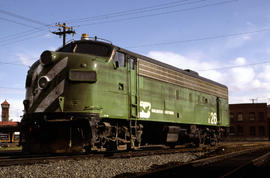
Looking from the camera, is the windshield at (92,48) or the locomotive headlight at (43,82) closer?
the locomotive headlight at (43,82)

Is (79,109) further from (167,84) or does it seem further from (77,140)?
(167,84)

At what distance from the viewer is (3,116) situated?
86.2m

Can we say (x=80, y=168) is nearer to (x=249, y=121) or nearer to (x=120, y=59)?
(x=120, y=59)

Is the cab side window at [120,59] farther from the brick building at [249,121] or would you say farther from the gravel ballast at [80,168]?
the brick building at [249,121]

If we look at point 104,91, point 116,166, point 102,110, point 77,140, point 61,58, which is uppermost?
point 61,58

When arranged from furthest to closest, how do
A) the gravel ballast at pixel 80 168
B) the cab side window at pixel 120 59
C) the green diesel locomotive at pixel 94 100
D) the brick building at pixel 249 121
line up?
the brick building at pixel 249 121
the cab side window at pixel 120 59
the green diesel locomotive at pixel 94 100
the gravel ballast at pixel 80 168

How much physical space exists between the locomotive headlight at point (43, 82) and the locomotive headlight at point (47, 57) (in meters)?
0.52

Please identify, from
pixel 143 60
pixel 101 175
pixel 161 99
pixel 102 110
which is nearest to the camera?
pixel 101 175

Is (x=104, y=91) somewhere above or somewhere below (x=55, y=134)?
above

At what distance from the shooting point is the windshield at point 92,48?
10.9m

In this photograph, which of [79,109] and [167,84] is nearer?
[79,109]

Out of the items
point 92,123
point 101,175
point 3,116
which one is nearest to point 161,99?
point 92,123

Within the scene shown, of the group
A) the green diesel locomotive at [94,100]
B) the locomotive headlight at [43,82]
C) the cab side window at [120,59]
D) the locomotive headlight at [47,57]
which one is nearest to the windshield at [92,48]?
the green diesel locomotive at [94,100]

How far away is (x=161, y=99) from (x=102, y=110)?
438cm
